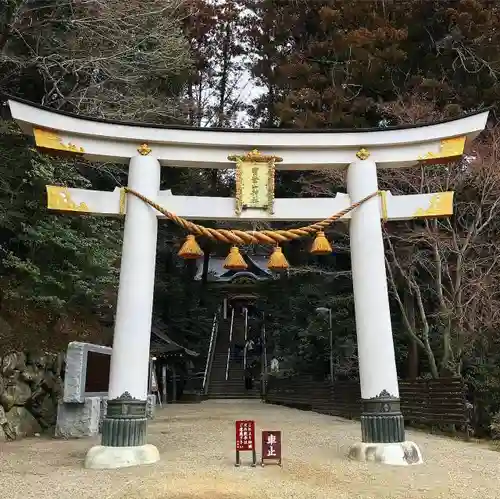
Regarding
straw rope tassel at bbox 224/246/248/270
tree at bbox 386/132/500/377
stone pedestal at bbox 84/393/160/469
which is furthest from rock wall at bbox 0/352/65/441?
tree at bbox 386/132/500/377

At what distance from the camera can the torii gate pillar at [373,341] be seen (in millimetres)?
6750

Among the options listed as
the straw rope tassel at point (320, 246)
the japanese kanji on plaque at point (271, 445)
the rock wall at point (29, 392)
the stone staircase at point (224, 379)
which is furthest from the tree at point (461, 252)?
the stone staircase at point (224, 379)

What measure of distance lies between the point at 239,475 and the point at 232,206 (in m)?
3.42

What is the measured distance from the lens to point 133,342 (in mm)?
6715

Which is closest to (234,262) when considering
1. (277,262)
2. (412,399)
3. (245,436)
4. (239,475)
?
(277,262)

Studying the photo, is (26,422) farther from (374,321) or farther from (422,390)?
(422,390)

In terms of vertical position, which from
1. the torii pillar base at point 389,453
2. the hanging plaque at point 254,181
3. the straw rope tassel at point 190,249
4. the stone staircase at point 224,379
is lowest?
the torii pillar base at point 389,453

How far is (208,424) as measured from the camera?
463 inches

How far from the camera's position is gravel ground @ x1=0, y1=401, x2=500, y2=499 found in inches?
202

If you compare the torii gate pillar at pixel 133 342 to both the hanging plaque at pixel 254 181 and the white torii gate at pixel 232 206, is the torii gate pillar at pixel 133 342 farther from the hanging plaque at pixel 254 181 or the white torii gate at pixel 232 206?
the hanging plaque at pixel 254 181

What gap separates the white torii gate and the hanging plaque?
11cm

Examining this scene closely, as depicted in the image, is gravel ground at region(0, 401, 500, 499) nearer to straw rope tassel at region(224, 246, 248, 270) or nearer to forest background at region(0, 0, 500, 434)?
straw rope tassel at region(224, 246, 248, 270)

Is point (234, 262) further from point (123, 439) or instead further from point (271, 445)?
point (123, 439)

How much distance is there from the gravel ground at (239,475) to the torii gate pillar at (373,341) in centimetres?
29
